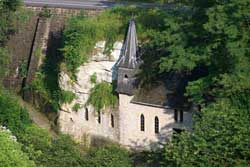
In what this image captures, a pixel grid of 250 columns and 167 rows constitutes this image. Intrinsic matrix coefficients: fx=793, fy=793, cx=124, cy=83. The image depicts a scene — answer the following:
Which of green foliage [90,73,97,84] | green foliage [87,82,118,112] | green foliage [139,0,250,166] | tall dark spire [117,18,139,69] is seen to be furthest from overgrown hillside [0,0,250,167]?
green foliage [87,82,118,112]

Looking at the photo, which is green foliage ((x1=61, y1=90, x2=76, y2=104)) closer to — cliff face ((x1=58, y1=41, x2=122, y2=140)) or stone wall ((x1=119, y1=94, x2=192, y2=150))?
cliff face ((x1=58, y1=41, x2=122, y2=140))

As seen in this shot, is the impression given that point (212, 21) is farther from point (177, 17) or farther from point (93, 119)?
point (93, 119)

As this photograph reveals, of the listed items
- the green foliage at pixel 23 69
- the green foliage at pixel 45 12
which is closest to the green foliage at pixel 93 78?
the green foliage at pixel 23 69

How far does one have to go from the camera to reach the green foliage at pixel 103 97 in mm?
53281

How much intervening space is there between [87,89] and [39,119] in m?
5.19

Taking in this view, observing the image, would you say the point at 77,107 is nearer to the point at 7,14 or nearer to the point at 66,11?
A: the point at 66,11

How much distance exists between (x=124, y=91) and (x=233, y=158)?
40.7 ft

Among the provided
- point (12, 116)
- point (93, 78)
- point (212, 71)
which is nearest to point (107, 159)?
point (212, 71)

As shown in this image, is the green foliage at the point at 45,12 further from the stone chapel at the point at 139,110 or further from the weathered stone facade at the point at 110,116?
the stone chapel at the point at 139,110

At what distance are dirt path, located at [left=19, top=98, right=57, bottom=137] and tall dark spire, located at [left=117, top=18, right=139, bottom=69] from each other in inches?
318

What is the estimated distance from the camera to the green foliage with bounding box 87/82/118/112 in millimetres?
53281

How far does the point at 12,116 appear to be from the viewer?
50.5 metres

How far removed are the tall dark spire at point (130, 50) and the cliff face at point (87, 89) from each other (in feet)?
6.02

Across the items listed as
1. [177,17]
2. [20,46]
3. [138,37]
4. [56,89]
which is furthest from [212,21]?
[20,46]
